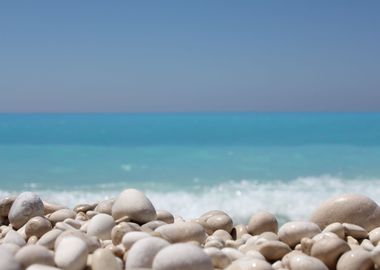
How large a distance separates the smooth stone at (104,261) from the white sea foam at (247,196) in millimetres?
6613

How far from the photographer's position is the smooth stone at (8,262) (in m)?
2.02

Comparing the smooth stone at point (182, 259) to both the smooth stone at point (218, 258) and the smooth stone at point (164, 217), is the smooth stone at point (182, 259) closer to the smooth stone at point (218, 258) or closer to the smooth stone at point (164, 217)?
the smooth stone at point (218, 258)

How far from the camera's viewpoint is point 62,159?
19.5 m

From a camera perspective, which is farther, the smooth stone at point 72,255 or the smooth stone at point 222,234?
the smooth stone at point 222,234

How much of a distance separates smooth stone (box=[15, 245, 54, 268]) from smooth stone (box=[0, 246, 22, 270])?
0.13 ft

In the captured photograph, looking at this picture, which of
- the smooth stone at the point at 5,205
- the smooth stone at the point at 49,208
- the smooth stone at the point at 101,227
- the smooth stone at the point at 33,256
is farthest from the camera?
the smooth stone at the point at 49,208

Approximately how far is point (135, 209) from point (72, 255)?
903 mm

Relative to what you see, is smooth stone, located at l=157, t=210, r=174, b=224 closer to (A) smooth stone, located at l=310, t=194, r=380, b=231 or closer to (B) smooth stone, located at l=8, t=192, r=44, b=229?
(B) smooth stone, located at l=8, t=192, r=44, b=229

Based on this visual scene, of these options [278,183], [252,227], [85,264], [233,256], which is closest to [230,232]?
[252,227]

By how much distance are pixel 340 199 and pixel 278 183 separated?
10.2m

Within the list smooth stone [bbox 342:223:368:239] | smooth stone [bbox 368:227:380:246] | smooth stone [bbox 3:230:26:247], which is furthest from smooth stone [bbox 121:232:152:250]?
smooth stone [bbox 368:227:380:246]

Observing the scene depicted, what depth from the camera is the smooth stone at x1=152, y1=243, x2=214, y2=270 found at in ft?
6.60

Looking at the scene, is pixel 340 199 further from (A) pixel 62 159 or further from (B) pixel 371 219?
(A) pixel 62 159

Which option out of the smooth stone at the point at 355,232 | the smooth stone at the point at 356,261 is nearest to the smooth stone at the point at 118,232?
the smooth stone at the point at 356,261
